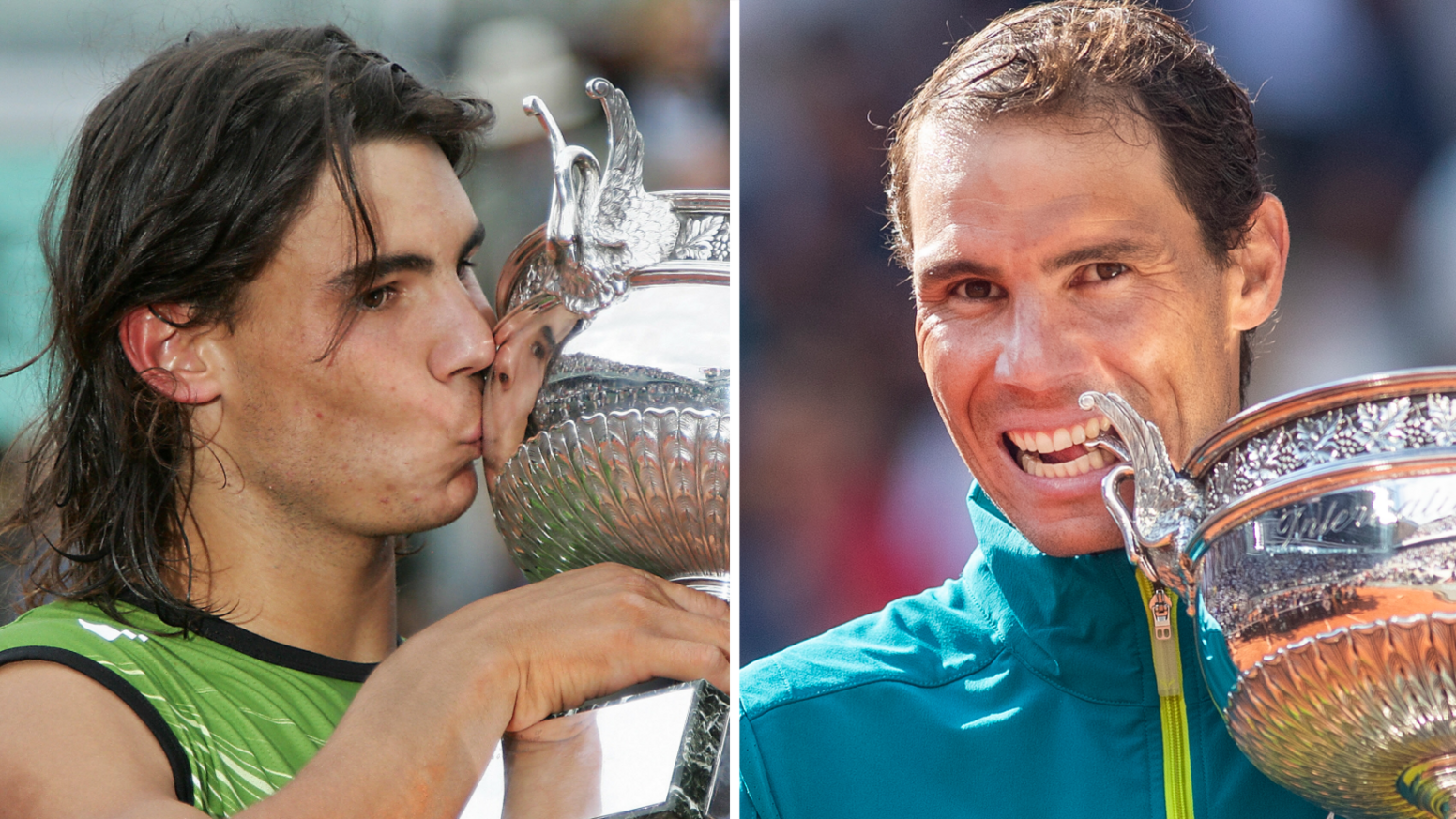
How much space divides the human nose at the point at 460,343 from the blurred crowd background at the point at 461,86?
136 mm

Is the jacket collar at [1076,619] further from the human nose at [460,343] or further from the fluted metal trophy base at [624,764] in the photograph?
the human nose at [460,343]

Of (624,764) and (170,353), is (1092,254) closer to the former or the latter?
(624,764)

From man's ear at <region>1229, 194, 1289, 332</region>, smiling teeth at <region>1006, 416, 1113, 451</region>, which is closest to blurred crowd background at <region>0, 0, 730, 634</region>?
smiling teeth at <region>1006, 416, 1113, 451</region>

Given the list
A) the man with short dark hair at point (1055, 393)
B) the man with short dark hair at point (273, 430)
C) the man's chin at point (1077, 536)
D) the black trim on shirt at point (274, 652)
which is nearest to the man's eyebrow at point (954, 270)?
the man with short dark hair at point (1055, 393)

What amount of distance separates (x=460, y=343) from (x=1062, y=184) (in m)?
0.57

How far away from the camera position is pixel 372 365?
1256mm

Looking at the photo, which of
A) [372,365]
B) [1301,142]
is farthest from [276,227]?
[1301,142]

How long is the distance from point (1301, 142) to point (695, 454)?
667 millimetres

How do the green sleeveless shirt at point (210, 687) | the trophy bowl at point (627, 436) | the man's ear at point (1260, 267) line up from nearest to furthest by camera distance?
1. the green sleeveless shirt at point (210, 687)
2. the trophy bowl at point (627, 436)
3. the man's ear at point (1260, 267)

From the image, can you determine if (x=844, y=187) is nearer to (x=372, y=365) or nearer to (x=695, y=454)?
(x=695, y=454)

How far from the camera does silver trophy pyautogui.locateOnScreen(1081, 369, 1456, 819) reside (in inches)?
35.8

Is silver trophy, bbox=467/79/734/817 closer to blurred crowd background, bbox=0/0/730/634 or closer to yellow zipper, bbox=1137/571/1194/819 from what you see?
blurred crowd background, bbox=0/0/730/634

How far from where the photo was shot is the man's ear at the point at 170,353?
4.11 feet

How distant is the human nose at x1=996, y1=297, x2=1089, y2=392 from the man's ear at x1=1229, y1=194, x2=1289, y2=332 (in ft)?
0.58
